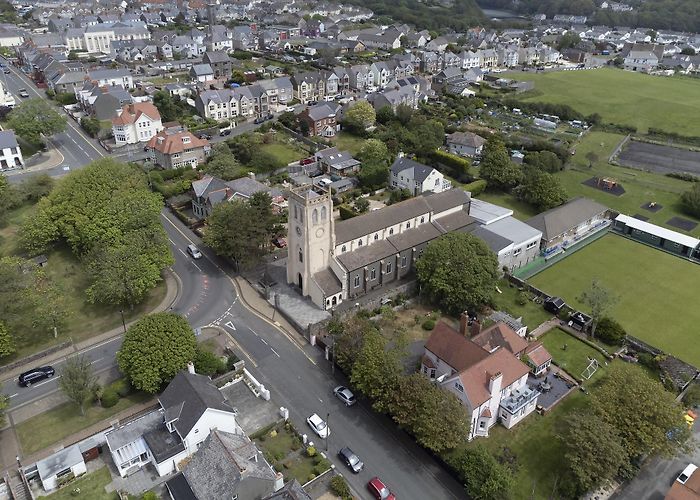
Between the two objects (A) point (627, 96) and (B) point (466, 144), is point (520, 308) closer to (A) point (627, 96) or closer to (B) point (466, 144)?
(B) point (466, 144)

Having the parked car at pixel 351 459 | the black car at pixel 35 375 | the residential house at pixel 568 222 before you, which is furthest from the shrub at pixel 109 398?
the residential house at pixel 568 222

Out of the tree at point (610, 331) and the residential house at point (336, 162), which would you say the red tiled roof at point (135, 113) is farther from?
the tree at point (610, 331)

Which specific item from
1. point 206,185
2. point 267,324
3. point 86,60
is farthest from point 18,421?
point 86,60

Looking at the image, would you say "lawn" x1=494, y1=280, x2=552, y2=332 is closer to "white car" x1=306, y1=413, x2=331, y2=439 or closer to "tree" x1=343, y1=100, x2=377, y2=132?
"white car" x1=306, y1=413, x2=331, y2=439

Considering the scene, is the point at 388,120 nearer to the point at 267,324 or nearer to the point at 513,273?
the point at 513,273

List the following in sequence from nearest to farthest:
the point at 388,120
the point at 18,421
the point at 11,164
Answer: the point at 18,421 < the point at 11,164 < the point at 388,120

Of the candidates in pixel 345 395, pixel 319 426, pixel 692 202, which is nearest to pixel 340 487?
pixel 319 426
